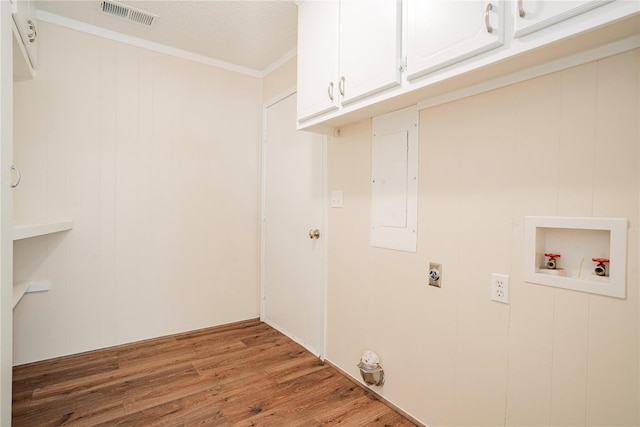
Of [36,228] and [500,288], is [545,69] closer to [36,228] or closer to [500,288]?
[500,288]

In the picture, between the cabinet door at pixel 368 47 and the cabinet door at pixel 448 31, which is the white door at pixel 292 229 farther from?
the cabinet door at pixel 448 31

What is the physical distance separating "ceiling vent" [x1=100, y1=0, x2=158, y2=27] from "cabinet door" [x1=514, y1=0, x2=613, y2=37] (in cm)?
245

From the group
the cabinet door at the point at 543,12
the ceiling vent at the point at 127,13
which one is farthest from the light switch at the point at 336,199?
the ceiling vent at the point at 127,13

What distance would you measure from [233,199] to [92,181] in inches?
45.8

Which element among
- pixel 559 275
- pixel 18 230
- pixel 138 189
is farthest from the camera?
pixel 138 189

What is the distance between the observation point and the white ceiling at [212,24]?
227cm

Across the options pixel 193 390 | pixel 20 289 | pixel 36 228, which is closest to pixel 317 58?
pixel 36 228

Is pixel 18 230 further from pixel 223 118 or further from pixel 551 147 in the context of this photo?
pixel 551 147

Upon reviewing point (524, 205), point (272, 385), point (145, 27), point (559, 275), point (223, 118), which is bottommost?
point (272, 385)

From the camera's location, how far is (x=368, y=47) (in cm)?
162

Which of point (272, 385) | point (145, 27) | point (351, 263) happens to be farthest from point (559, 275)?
point (145, 27)

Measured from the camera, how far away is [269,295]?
10.7 ft

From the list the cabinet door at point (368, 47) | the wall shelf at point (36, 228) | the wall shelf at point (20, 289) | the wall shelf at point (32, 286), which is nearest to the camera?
the cabinet door at point (368, 47)

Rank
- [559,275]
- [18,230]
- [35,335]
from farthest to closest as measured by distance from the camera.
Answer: [35,335] < [18,230] < [559,275]
